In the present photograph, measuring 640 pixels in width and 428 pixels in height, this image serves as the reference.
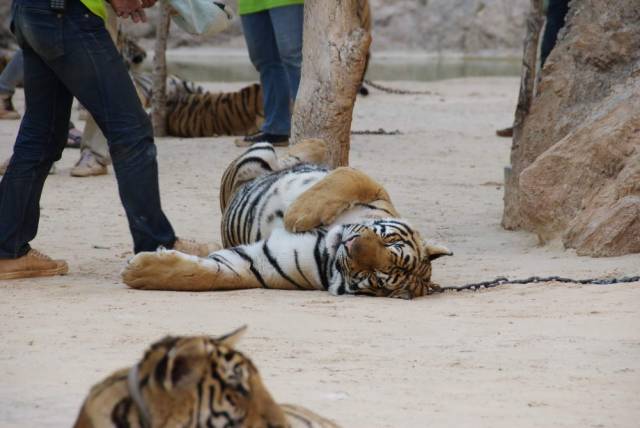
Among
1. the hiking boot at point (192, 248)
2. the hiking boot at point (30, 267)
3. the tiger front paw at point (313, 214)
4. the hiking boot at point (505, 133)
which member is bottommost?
the hiking boot at point (505, 133)

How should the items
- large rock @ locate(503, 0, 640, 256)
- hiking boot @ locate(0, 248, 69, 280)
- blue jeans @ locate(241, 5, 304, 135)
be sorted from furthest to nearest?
1. blue jeans @ locate(241, 5, 304, 135)
2. large rock @ locate(503, 0, 640, 256)
3. hiking boot @ locate(0, 248, 69, 280)

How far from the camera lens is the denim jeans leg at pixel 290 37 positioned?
9.89 m

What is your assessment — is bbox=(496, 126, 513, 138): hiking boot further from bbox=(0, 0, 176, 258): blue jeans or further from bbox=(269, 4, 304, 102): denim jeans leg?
bbox=(0, 0, 176, 258): blue jeans

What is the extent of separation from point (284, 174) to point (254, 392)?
3893 millimetres

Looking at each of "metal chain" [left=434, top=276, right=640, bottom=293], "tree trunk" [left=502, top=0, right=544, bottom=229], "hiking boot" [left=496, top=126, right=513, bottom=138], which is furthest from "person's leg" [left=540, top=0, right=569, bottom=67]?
"metal chain" [left=434, top=276, right=640, bottom=293]

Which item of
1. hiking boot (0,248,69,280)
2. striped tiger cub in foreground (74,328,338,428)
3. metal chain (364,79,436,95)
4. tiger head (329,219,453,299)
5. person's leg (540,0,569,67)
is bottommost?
metal chain (364,79,436,95)

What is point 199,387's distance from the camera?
2.47 metres

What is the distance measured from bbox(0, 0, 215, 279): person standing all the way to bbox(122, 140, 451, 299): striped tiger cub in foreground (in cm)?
36

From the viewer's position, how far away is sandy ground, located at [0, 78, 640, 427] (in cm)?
362

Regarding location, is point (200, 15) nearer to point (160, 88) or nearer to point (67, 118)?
point (67, 118)

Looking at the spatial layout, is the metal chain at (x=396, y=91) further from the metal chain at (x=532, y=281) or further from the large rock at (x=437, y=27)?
the metal chain at (x=532, y=281)

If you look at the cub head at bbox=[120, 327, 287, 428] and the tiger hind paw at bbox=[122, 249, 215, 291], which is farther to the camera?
the tiger hind paw at bbox=[122, 249, 215, 291]

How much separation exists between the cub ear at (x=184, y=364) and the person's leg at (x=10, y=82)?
862 cm

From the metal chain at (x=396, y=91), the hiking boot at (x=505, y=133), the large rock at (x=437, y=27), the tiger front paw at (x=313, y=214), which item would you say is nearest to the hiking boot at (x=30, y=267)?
the tiger front paw at (x=313, y=214)
